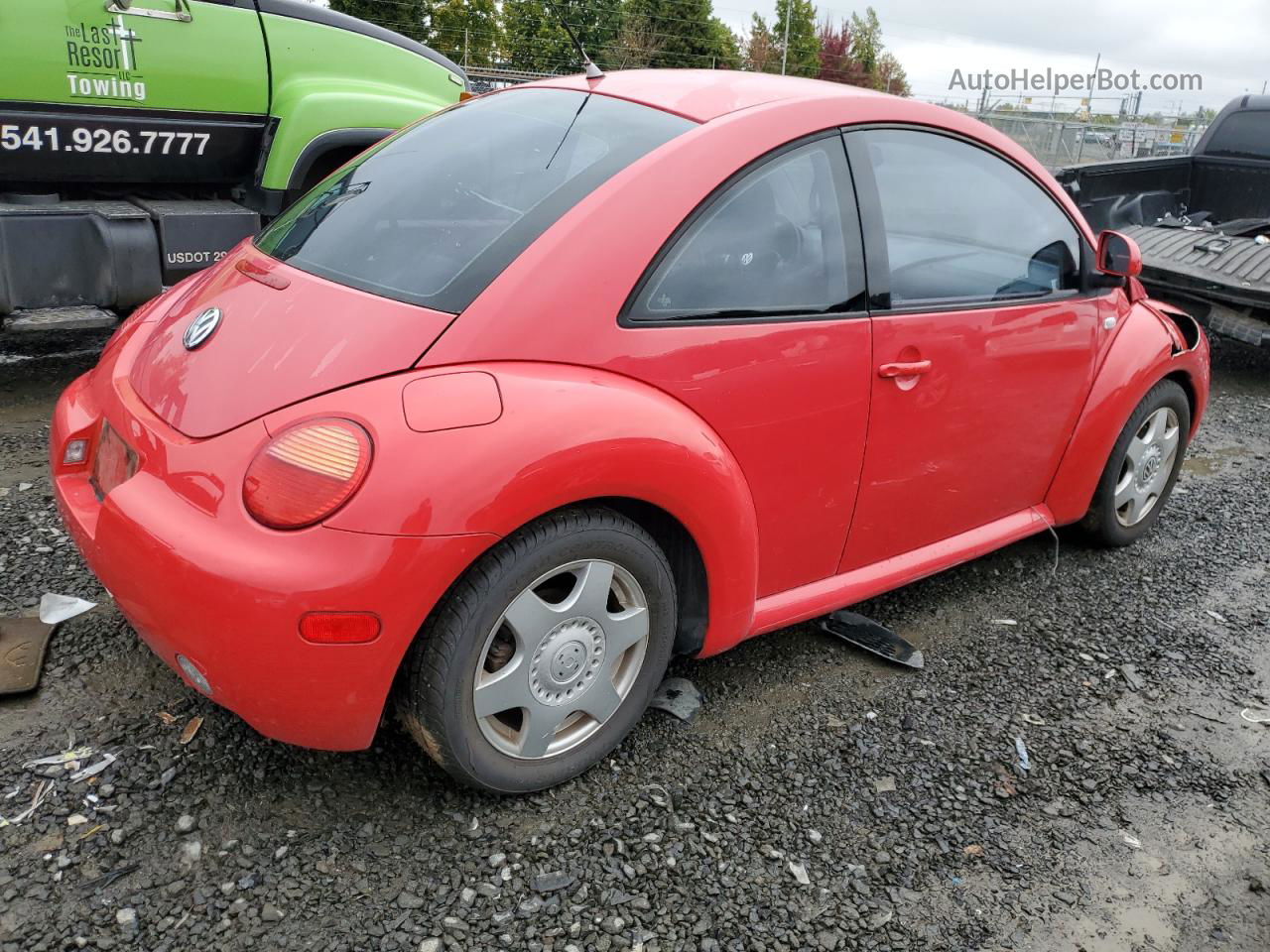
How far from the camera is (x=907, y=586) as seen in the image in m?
3.88

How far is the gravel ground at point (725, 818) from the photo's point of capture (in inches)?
86.4

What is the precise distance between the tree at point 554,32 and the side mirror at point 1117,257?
24.7 meters

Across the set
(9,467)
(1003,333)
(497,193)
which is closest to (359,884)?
(497,193)

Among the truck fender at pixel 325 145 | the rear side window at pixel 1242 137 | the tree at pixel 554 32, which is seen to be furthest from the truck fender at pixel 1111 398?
the tree at pixel 554 32

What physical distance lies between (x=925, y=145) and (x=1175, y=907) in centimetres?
213

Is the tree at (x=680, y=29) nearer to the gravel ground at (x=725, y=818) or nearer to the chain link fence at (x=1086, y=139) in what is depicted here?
the chain link fence at (x=1086, y=139)

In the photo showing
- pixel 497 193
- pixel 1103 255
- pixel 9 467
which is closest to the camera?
pixel 497 193

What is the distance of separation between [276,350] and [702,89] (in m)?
1.38

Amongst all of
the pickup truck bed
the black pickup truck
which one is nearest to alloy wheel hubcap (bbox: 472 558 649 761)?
the pickup truck bed

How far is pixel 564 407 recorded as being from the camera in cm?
224

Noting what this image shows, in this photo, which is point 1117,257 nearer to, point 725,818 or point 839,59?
point 725,818

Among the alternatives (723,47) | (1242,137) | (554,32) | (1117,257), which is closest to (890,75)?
(723,47)

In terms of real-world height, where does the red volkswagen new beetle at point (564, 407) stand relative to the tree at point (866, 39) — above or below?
below

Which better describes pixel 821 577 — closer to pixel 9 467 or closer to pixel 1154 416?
pixel 1154 416
